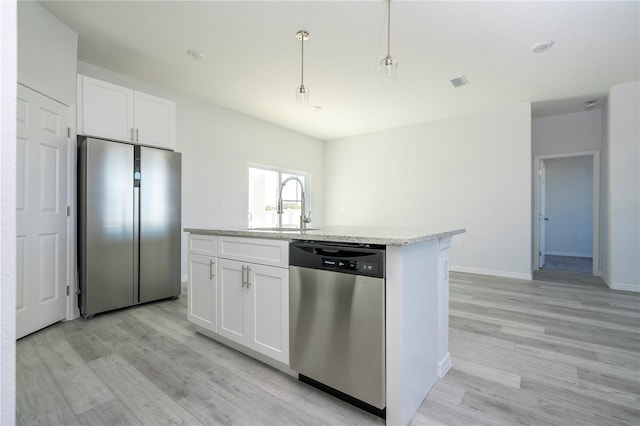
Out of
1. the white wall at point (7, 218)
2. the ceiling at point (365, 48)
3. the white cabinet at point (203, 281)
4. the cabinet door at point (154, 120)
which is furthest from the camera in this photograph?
the cabinet door at point (154, 120)

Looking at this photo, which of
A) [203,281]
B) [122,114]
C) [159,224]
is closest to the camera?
[203,281]

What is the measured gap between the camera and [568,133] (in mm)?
5062

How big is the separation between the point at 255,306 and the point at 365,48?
271cm

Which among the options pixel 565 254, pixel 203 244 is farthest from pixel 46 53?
pixel 565 254

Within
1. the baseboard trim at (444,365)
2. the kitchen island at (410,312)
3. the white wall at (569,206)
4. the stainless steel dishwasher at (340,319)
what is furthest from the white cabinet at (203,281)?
the white wall at (569,206)

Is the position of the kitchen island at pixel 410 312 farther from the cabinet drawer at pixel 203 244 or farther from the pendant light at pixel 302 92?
the pendant light at pixel 302 92

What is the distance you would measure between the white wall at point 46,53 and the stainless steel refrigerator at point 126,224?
471 millimetres

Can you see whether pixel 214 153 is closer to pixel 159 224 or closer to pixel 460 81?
pixel 159 224

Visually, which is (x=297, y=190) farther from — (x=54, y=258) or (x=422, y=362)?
(x=422, y=362)

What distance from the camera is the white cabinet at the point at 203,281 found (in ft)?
7.50

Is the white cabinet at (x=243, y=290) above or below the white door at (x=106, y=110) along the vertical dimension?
below

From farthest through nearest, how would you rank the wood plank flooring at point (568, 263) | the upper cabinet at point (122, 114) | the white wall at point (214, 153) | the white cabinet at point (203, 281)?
the wood plank flooring at point (568, 263)
the white wall at point (214, 153)
the upper cabinet at point (122, 114)
the white cabinet at point (203, 281)

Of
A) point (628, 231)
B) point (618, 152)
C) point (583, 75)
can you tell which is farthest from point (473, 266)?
point (583, 75)

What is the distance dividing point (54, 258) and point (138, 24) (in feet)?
7.36
